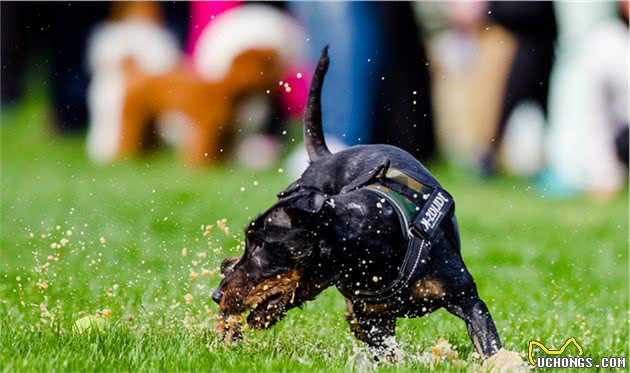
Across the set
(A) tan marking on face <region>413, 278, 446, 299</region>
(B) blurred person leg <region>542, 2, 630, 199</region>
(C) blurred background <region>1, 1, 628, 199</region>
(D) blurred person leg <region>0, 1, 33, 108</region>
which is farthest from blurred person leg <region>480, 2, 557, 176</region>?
(A) tan marking on face <region>413, 278, 446, 299</region>

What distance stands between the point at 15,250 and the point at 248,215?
174cm

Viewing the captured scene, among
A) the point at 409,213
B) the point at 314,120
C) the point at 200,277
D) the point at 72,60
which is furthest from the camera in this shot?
the point at 72,60

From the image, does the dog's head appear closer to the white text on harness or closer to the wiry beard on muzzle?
the wiry beard on muzzle

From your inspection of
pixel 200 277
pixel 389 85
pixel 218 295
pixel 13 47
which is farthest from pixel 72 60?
pixel 218 295

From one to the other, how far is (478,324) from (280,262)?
0.71 meters

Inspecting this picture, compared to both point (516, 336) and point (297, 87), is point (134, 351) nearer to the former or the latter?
point (516, 336)

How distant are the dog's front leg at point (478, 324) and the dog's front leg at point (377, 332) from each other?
11.1 inches

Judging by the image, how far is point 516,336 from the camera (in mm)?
4617

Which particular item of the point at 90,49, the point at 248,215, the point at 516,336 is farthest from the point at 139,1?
the point at 516,336

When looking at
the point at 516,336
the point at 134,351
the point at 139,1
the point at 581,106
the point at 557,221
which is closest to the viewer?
the point at 134,351

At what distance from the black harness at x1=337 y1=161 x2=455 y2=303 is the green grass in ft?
0.80

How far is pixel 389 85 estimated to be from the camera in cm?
1181

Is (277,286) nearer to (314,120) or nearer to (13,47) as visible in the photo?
(314,120)

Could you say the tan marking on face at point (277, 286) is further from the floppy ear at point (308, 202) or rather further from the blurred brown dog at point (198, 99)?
the blurred brown dog at point (198, 99)
